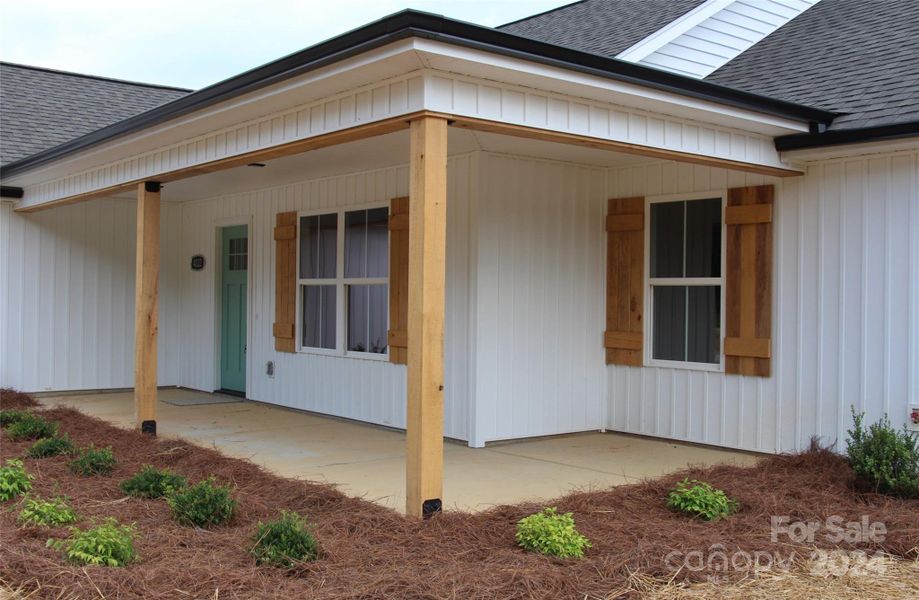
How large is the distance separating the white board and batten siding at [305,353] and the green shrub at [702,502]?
9.09ft

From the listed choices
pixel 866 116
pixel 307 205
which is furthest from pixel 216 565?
pixel 307 205

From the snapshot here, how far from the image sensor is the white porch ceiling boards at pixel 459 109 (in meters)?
4.99

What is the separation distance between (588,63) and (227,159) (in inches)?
125

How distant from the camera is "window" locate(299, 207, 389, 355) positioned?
9039 millimetres

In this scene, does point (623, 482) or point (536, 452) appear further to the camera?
point (536, 452)

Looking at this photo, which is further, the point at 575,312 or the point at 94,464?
the point at 575,312

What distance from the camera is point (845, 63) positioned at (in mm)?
7934

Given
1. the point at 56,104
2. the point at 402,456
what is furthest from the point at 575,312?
the point at 56,104

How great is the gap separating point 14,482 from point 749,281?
580cm

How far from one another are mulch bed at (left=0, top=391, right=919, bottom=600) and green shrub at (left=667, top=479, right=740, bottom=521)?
0.08 meters

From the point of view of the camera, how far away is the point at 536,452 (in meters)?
7.57

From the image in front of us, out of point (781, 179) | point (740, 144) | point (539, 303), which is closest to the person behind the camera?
point (740, 144)

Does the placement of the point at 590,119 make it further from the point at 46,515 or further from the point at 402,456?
the point at 46,515

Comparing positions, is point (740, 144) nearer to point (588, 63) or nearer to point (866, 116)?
point (866, 116)
